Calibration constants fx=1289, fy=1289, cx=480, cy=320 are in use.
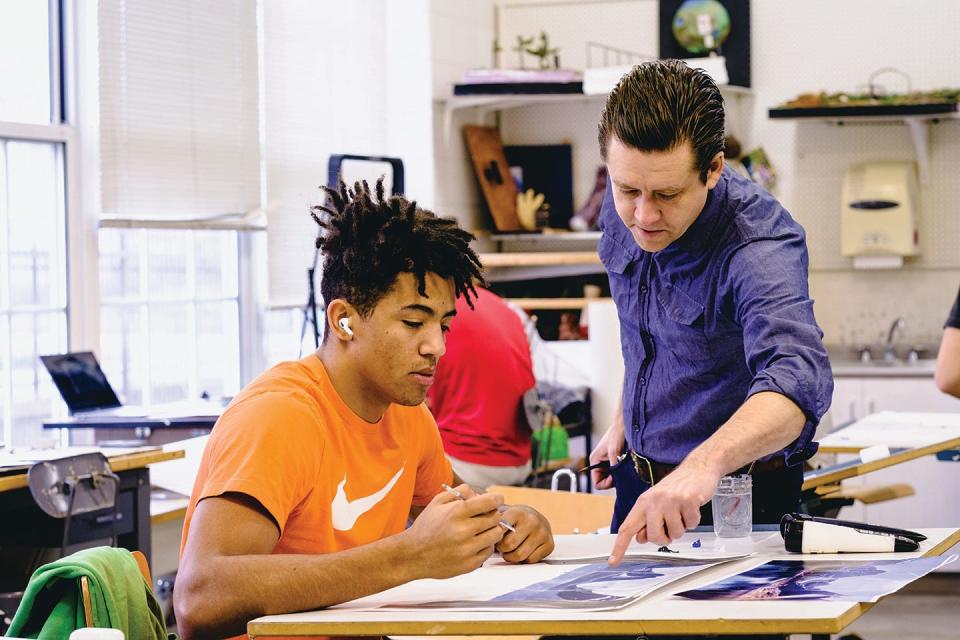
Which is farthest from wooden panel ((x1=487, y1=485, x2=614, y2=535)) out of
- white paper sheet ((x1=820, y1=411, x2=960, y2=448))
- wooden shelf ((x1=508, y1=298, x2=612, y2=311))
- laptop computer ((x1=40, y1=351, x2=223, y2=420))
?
wooden shelf ((x1=508, y1=298, x2=612, y2=311))

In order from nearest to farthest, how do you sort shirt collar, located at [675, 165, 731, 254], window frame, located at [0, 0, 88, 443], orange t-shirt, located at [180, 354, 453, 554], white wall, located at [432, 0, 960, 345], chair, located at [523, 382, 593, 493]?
1. orange t-shirt, located at [180, 354, 453, 554]
2. shirt collar, located at [675, 165, 731, 254]
3. window frame, located at [0, 0, 88, 443]
4. chair, located at [523, 382, 593, 493]
5. white wall, located at [432, 0, 960, 345]

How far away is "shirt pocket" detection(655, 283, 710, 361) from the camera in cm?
228

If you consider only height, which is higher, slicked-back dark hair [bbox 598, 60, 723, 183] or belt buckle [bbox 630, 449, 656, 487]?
slicked-back dark hair [bbox 598, 60, 723, 183]

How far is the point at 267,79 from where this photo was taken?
18.1 ft

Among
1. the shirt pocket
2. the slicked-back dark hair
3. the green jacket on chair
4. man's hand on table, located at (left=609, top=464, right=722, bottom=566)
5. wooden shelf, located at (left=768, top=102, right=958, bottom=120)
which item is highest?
wooden shelf, located at (left=768, top=102, right=958, bottom=120)

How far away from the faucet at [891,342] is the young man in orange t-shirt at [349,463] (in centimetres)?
434

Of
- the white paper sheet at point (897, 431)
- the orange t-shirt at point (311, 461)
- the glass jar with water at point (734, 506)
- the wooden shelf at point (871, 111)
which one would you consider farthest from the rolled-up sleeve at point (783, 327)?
the wooden shelf at point (871, 111)

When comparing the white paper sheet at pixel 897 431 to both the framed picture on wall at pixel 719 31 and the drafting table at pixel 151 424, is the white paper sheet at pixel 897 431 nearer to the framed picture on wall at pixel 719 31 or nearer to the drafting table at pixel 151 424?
the drafting table at pixel 151 424

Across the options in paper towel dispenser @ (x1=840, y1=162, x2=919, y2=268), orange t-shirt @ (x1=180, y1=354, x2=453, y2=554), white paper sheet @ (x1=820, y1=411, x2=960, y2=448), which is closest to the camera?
orange t-shirt @ (x1=180, y1=354, x2=453, y2=554)

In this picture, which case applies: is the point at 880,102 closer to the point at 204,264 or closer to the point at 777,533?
the point at 204,264

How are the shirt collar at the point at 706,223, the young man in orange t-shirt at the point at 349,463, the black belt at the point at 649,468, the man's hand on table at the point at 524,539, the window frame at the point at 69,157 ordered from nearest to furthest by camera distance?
the young man in orange t-shirt at the point at 349,463 → the man's hand on table at the point at 524,539 → the shirt collar at the point at 706,223 → the black belt at the point at 649,468 → the window frame at the point at 69,157

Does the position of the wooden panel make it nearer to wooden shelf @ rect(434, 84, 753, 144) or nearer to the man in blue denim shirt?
the man in blue denim shirt

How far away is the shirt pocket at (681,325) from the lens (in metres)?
2.28

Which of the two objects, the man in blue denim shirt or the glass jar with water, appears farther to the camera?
the glass jar with water
